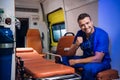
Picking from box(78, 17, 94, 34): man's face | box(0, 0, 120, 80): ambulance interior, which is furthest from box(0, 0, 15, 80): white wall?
box(78, 17, 94, 34): man's face

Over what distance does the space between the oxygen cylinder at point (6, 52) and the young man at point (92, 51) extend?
3.46 feet

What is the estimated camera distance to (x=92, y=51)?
293 centimetres

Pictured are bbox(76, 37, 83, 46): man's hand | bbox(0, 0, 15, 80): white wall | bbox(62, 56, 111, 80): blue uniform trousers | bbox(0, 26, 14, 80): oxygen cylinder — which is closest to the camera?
bbox(0, 26, 14, 80): oxygen cylinder

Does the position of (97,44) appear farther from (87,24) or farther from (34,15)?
(34,15)

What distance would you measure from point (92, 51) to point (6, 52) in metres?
1.43

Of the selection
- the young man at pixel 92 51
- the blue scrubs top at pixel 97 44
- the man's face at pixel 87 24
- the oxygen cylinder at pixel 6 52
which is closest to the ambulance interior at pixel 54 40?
the oxygen cylinder at pixel 6 52

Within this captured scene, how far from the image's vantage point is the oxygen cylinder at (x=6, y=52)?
2240 mm

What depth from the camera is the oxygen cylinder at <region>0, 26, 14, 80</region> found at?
2.24 metres

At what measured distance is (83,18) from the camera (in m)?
2.89

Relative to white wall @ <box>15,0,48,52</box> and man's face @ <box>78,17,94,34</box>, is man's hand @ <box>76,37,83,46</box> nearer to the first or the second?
man's face @ <box>78,17,94,34</box>

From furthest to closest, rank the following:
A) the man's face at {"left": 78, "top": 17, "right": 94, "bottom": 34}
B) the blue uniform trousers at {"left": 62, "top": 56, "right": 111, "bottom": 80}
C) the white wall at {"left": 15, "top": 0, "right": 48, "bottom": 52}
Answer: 1. the white wall at {"left": 15, "top": 0, "right": 48, "bottom": 52}
2. the man's face at {"left": 78, "top": 17, "right": 94, "bottom": 34}
3. the blue uniform trousers at {"left": 62, "top": 56, "right": 111, "bottom": 80}

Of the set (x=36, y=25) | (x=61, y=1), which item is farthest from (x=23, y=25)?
(x=61, y=1)

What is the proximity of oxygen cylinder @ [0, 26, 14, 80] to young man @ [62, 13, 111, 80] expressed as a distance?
1.05m

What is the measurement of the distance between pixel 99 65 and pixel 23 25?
515 cm
